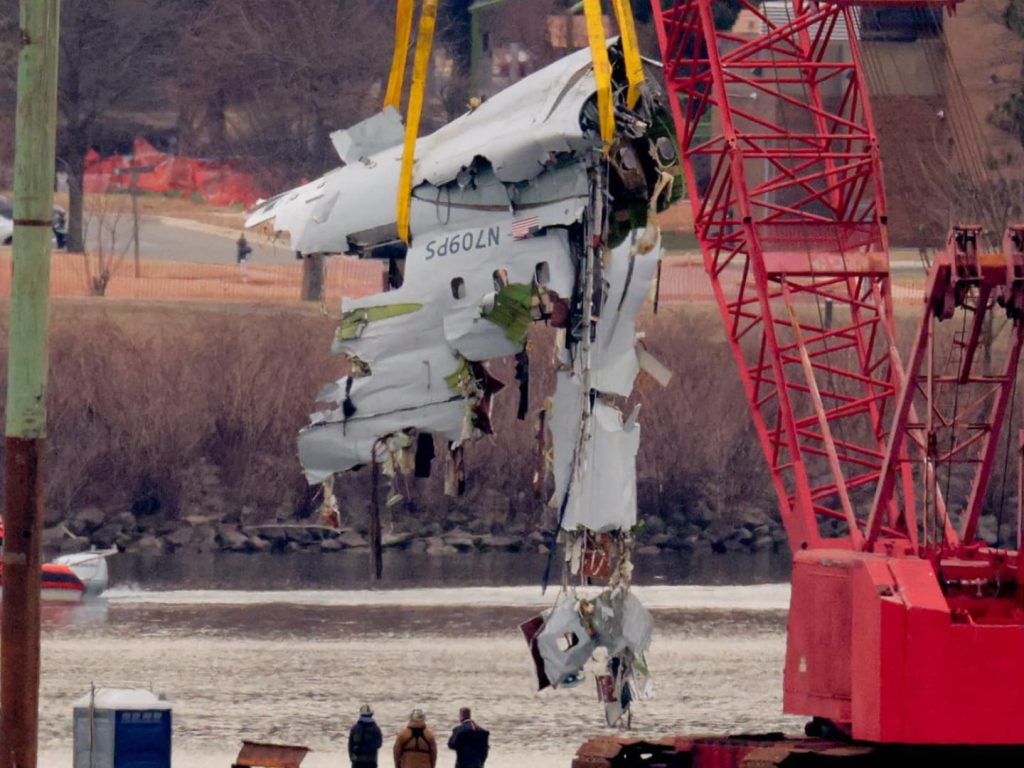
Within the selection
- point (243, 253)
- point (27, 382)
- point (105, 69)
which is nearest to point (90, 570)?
point (243, 253)

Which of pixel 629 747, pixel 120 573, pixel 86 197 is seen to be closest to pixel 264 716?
pixel 629 747

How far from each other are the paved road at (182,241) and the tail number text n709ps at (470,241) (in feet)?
205

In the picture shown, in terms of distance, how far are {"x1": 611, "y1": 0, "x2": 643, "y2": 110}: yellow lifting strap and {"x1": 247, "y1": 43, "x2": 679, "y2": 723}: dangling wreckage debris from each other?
0.34ft

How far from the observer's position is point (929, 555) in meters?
30.7

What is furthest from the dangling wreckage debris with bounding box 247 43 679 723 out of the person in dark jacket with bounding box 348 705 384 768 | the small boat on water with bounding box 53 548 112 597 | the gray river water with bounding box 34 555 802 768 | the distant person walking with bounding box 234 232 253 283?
the distant person walking with bounding box 234 232 253 283

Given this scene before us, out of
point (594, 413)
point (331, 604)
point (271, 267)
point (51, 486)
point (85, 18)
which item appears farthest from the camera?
point (85, 18)

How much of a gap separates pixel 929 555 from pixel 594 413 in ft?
31.8

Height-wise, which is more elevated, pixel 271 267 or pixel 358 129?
pixel 271 267

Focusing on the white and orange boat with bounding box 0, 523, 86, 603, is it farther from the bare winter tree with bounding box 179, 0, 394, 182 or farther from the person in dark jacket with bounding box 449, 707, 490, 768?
the bare winter tree with bounding box 179, 0, 394, 182

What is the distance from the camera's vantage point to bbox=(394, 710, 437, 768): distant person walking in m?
29.2

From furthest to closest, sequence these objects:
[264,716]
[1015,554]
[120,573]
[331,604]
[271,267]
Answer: [271,267] → [120,573] → [331,604] → [264,716] → [1015,554]

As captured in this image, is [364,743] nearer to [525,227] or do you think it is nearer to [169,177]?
[525,227]

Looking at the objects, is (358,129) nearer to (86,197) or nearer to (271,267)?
(271,267)

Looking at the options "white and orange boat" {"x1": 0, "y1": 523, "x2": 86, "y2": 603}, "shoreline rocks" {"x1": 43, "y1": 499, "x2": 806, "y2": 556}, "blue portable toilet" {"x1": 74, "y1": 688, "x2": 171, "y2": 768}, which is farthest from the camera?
"shoreline rocks" {"x1": 43, "y1": 499, "x2": 806, "y2": 556}
